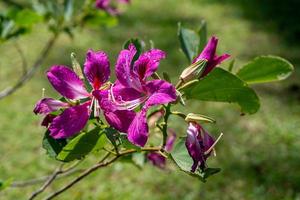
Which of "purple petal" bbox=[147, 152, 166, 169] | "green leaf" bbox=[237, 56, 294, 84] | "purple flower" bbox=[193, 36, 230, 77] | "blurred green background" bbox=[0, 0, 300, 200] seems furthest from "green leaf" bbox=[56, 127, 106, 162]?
"blurred green background" bbox=[0, 0, 300, 200]

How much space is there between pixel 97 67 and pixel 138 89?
6cm

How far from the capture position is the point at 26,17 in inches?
55.9

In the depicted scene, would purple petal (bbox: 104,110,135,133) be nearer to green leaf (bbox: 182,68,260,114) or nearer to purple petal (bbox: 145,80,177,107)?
purple petal (bbox: 145,80,177,107)

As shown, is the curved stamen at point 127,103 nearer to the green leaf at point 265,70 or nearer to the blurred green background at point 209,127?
the green leaf at point 265,70

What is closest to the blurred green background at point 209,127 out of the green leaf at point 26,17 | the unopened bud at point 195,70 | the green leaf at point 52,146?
the green leaf at point 26,17

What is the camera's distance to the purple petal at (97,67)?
0.70 metres

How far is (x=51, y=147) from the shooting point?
836mm

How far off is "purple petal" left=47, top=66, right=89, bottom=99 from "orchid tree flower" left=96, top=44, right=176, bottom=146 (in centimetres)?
5

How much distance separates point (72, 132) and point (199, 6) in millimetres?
4184

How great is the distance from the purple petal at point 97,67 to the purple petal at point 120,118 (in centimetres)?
5

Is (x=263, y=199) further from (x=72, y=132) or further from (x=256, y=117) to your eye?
(x=72, y=132)

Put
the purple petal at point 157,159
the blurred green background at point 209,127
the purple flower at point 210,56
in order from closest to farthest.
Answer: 1. the purple flower at point 210,56
2. the purple petal at point 157,159
3. the blurred green background at point 209,127

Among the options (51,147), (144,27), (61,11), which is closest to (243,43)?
(144,27)

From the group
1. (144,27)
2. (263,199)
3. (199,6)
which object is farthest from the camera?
(199,6)
